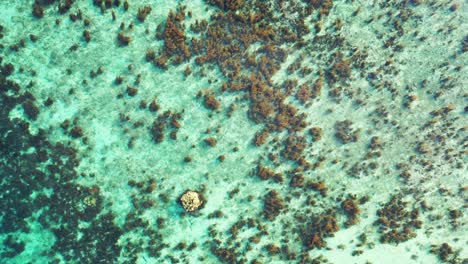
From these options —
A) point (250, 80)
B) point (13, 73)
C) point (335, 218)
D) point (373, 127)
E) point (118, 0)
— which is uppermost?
point (118, 0)

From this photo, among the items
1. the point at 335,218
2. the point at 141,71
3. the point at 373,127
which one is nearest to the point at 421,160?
the point at 373,127

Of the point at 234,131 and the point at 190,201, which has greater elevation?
the point at 234,131

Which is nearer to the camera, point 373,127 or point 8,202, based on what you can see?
point 8,202

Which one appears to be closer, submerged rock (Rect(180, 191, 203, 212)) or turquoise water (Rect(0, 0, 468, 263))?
turquoise water (Rect(0, 0, 468, 263))

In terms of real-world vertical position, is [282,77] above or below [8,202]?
above

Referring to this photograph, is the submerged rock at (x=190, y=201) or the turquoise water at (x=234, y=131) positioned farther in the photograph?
the submerged rock at (x=190, y=201)

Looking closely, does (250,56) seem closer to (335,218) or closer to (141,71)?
(141,71)

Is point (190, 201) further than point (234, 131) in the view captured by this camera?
No
